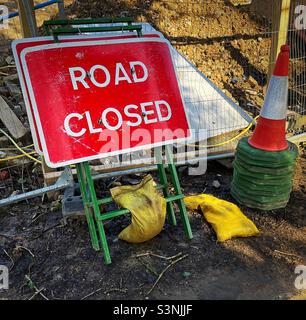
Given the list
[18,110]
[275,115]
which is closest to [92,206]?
[275,115]

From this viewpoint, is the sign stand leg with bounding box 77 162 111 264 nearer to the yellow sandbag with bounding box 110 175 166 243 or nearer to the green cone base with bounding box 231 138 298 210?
the yellow sandbag with bounding box 110 175 166 243

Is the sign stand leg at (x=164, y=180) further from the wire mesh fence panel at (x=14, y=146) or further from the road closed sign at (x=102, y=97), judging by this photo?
the wire mesh fence panel at (x=14, y=146)

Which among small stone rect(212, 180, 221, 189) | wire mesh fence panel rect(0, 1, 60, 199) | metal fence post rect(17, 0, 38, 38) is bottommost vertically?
small stone rect(212, 180, 221, 189)

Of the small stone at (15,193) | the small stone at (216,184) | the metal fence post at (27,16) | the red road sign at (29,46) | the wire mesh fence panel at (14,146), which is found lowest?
the small stone at (216,184)

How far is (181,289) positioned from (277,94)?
1.97 meters

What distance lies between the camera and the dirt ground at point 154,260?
2.76 metres

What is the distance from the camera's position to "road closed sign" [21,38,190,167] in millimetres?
2697

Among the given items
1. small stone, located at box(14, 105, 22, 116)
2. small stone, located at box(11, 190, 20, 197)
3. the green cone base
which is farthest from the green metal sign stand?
small stone, located at box(14, 105, 22, 116)

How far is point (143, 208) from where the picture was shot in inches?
117

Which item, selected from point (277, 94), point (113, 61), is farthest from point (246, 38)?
point (113, 61)

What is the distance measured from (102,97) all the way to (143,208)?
95 centimetres

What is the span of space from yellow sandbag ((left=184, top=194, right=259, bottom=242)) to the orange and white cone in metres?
0.66

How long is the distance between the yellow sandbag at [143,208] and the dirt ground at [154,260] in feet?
0.53

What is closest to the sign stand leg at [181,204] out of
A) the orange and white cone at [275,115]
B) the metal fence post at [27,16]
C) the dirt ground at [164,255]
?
the dirt ground at [164,255]
